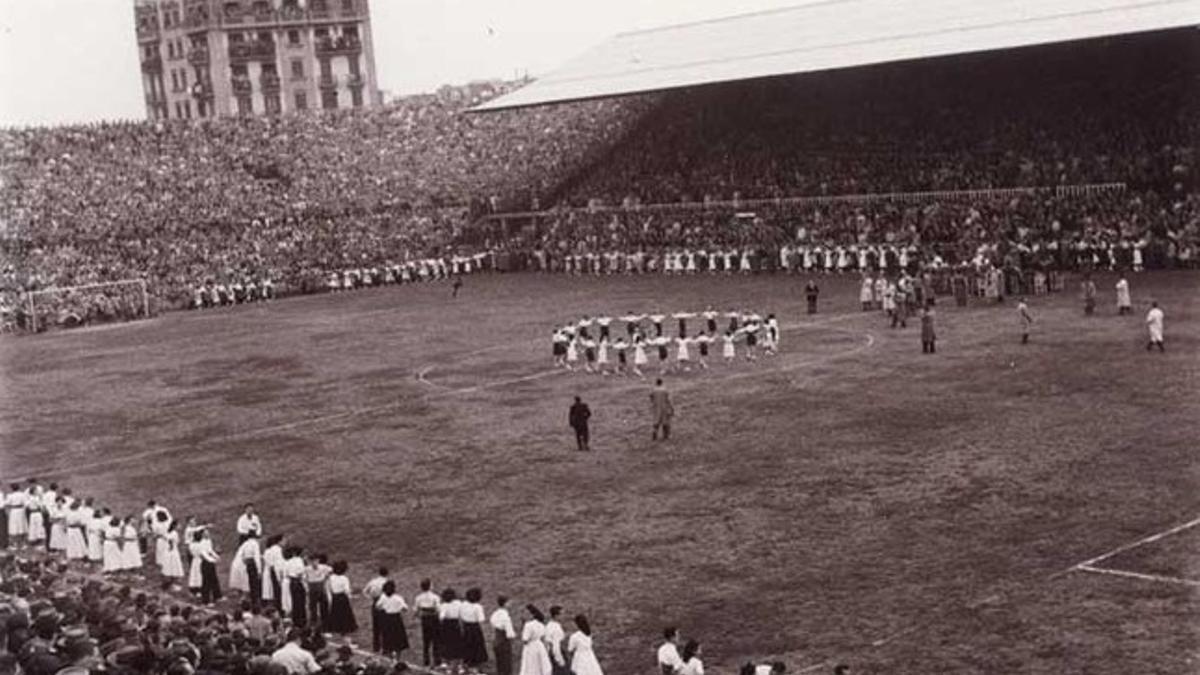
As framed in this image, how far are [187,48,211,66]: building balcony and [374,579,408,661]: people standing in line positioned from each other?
9106 centimetres

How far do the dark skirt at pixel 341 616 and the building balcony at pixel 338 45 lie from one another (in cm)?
9184

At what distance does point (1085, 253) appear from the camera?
43.1m

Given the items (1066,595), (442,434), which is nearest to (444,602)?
(1066,595)

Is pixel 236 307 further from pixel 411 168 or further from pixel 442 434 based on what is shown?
pixel 442 434

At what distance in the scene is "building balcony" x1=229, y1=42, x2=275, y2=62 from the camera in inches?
3974

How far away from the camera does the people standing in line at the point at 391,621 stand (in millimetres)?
15914

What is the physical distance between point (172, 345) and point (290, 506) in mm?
24554

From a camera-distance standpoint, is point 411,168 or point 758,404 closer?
point 758,404

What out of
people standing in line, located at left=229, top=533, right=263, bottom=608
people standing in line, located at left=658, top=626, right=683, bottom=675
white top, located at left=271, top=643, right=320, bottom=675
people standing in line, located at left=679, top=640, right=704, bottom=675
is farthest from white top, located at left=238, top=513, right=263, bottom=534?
people standing in line, located at left=679, top=640, right=704, bottom=675

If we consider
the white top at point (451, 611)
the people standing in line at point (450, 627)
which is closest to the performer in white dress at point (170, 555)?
the people standing in line at point (450, 627)

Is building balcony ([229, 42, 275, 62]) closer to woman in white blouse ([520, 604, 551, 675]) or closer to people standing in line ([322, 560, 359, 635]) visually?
people standing in line ([322, 560, 359, 635])

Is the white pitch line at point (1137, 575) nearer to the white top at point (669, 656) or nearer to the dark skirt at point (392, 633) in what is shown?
the white top at point (669, 656)

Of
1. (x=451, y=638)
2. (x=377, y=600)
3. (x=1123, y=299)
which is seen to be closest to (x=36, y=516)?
(x=377, y=600)

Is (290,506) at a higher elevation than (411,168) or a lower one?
lower
